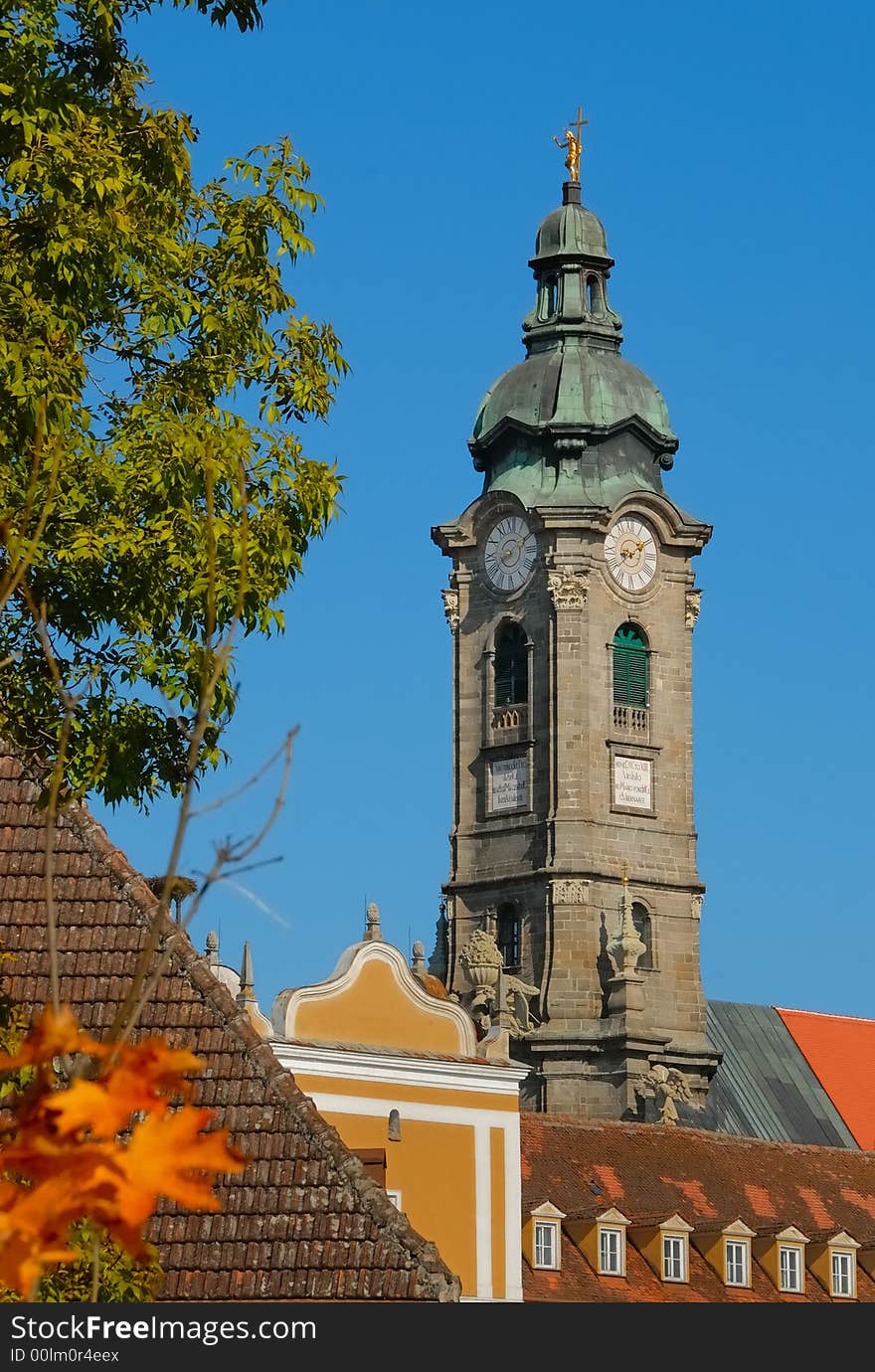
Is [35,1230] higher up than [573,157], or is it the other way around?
[573,157]

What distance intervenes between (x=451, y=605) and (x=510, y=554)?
235cm

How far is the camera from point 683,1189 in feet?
185

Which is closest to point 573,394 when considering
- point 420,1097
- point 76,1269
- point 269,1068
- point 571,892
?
point 571,892

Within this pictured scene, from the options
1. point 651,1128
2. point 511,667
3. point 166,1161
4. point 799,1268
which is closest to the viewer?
point 166,1161

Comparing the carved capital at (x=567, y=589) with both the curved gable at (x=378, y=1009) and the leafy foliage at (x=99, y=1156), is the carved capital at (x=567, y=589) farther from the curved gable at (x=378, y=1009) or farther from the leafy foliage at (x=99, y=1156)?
the leafy foliage at (x=99, y=1156)

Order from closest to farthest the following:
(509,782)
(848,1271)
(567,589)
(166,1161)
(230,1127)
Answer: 1. (166,1161)
2. (230,1127)
3. (848,1271)
4. (567,589)
5. (509,782)

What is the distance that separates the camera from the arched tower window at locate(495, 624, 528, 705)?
264ft

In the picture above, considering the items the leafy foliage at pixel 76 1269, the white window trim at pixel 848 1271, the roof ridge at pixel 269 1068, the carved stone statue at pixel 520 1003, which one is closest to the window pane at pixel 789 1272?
the white window trim at pixel 848 1271

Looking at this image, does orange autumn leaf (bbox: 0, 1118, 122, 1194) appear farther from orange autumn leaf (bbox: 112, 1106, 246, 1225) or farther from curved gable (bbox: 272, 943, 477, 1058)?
curved gable (bbox: 272, 943, 477, 1058)

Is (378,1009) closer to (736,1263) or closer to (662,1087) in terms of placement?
(736,1263)

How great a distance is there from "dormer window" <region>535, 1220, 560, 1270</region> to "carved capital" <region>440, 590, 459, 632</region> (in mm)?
32567

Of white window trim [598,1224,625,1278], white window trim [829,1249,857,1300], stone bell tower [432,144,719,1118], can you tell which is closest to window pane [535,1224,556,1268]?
white window trim [598,1224,625,1278]

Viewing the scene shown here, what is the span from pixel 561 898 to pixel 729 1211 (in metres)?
21.7

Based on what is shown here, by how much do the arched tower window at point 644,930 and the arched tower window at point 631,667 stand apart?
19.1 feet
